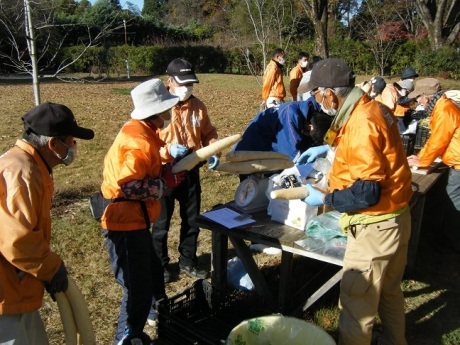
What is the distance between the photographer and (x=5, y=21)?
532cm

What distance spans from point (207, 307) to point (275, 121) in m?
1.79

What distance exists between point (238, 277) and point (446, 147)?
8.49 ft

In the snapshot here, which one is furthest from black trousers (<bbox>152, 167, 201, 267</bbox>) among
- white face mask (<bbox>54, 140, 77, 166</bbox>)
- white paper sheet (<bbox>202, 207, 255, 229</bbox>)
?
white face mask (<bbox>54, 140, 77, 166</bbox>)

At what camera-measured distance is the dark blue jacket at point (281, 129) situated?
4.01 m

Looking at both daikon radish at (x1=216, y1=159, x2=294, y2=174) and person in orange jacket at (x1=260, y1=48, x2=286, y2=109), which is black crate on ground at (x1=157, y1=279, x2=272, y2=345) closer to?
daikon radish at (x1=216, y1=159, x2=294, y2=174)

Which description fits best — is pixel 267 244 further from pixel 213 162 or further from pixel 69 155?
→ pixel 69 155

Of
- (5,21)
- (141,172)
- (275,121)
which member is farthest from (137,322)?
(5,21)

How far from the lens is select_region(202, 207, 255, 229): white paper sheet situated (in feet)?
11.2

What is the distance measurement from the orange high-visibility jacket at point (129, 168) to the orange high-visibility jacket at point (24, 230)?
0.56 m

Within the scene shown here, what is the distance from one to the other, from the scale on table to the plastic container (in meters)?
1.09

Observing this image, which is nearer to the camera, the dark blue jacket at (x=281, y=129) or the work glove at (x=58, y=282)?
the work glove at (x=58, y=282)

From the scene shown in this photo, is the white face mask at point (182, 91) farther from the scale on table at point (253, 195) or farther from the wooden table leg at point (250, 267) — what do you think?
the wooden table leg at point (250, 267)

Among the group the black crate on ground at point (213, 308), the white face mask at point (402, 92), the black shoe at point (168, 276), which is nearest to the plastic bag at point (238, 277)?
the black crate on ground at point (213, 308)

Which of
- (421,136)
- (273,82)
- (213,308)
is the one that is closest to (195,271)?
(213,308)
